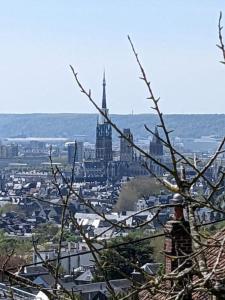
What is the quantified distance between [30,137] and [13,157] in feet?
171

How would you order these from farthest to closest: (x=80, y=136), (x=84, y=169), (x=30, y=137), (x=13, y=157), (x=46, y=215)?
1. (x=30, y=137)
2. (x=80, y=136)
3. (x=13, y=157)
4. (x=84, y=169)
5. (x=46, y=215)

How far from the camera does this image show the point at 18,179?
345 feet

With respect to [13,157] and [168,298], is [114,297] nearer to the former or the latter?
[168,298]

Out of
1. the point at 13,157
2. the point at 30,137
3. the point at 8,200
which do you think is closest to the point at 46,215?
the point at 8,200

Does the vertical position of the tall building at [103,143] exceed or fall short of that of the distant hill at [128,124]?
it falls short

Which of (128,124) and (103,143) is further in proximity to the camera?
(128,124)

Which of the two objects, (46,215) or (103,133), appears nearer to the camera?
(46,215)

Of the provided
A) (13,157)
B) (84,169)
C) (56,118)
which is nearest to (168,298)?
(84,169)

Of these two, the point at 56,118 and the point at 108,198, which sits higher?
the point at 56,118

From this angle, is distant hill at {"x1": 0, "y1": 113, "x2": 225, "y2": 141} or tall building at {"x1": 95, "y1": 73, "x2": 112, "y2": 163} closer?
tall building at {"x1": 95, "y1": 73, "x2": 112, "y2": 163}

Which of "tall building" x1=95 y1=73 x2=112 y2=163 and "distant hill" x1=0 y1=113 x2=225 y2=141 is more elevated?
"distant hill" x1=0 y1=113 x2=225 y2=141

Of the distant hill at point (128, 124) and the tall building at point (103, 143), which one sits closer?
the tall building at point (103, 143)

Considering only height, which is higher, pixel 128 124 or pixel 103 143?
pixel 128 124

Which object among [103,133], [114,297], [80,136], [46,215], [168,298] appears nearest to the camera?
[168,298]
